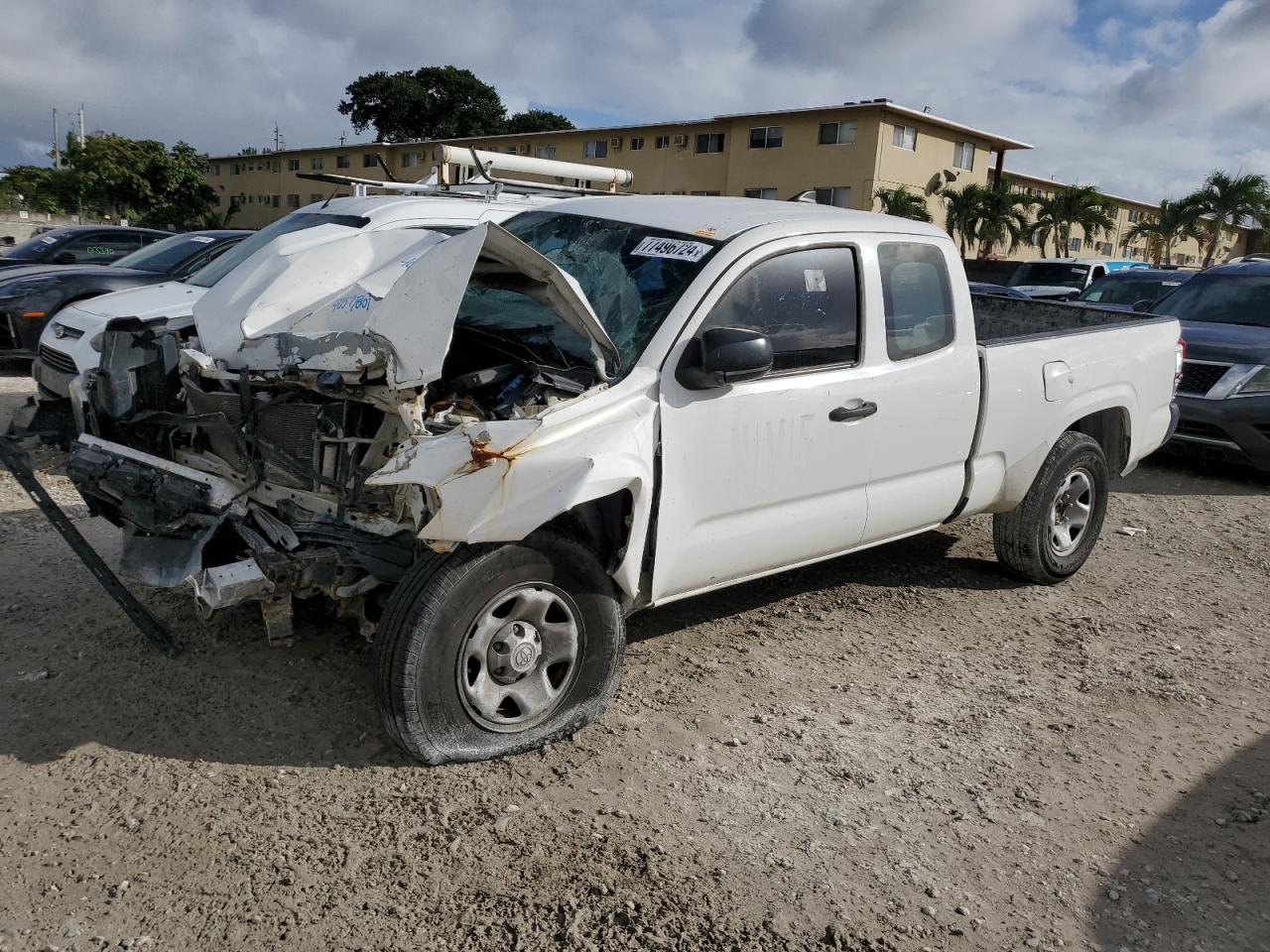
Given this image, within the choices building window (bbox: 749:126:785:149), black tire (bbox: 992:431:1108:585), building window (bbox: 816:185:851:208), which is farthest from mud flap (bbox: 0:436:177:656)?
building window (bbox: 749:126:785:149)

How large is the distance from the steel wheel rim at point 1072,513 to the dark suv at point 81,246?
11.1m

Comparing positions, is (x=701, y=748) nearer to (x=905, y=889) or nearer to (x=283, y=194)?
(x=905, y=889)

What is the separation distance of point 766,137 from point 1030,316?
31158 mm

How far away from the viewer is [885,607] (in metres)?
5.11

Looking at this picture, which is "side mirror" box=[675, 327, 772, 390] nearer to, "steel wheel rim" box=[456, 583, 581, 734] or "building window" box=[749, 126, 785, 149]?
"steel wheel rim" box=[456, 583, 581, 734]

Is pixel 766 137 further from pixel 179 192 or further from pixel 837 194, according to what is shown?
pixel 179 192

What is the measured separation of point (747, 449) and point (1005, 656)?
1.82 metres

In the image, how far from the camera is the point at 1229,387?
801 centimetres

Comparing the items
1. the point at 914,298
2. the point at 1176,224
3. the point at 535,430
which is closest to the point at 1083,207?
the point at 1176,224

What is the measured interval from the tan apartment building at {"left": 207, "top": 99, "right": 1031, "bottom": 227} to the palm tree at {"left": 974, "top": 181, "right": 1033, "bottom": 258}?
1730 mm

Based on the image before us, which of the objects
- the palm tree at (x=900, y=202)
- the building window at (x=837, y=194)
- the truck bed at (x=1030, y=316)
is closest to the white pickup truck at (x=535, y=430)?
the truck bed at (x=1030, y=316)

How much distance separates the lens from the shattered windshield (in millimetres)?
3744

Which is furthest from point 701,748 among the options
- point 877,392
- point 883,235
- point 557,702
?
point 883,235

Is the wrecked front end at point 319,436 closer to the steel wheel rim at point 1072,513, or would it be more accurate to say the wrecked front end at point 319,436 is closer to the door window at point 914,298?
the door window at point 914,298
